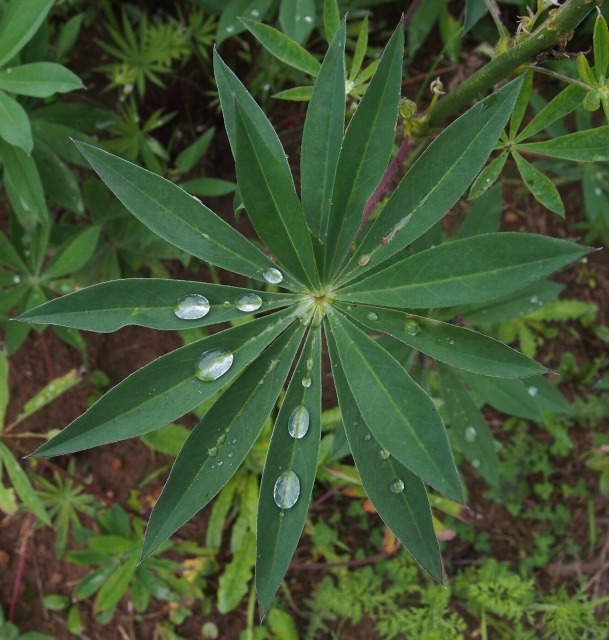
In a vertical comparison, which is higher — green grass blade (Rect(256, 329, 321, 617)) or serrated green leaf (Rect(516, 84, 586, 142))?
serrated green leaf (Rect(516, 84, 586, 142))

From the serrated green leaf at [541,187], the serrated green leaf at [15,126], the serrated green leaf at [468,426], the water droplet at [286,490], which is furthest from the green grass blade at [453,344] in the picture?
the serrated green leaf at [15,126]

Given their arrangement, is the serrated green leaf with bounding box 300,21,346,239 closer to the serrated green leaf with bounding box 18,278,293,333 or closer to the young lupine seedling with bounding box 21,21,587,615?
the young lupine seedling with bounding box 21,21,587,615

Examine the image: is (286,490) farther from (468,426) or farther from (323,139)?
(468,426)

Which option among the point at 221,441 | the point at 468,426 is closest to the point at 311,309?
the point at 221,441

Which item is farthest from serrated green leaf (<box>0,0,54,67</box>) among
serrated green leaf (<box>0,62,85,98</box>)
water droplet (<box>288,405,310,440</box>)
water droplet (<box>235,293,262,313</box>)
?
water droplet (<box>288,405,310,440</box>)

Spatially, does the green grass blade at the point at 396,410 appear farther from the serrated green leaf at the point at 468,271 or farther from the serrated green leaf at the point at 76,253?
the serrated green leaf at the point at 76,253

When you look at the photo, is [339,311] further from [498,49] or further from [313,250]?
[498,49]
